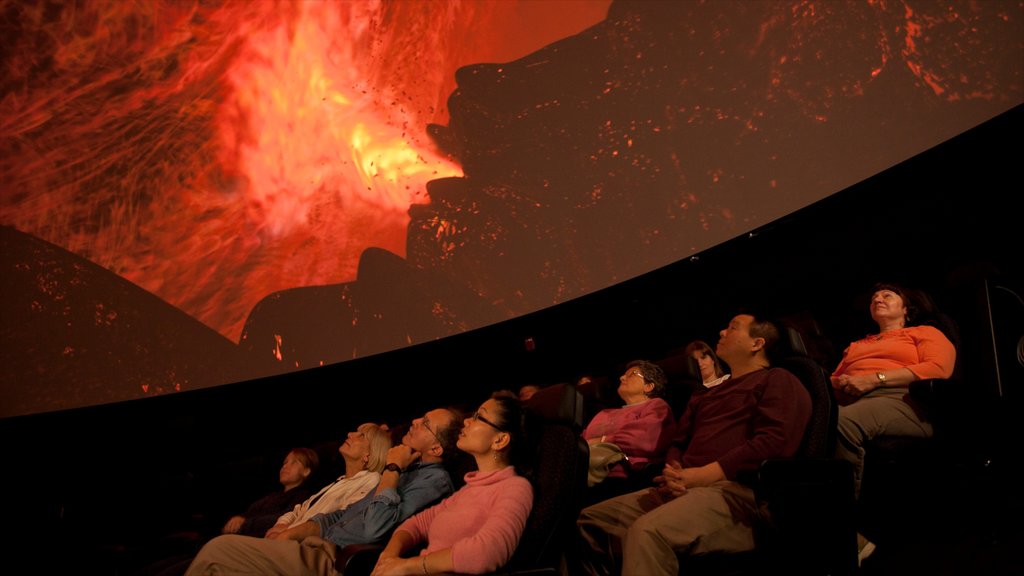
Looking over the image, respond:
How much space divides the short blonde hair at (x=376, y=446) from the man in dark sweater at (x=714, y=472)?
103 centimetres

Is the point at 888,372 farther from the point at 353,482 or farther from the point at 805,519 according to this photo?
the point at 353,482

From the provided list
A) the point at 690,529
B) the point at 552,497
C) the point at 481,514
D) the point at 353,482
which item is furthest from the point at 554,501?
the point at 353,482

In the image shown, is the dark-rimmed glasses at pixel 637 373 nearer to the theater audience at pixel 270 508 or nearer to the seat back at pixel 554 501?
the seat back at pixel 554 501

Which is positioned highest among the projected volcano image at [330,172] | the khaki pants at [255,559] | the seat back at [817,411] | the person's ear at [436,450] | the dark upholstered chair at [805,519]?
the projected volcano image at [330,172]

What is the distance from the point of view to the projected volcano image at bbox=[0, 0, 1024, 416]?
11.9 feet

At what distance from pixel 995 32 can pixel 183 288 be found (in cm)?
479

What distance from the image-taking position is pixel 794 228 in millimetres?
3527

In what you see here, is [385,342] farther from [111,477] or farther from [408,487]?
[408,487]

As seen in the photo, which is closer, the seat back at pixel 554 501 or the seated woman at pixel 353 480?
the seat back at pixel 554 501

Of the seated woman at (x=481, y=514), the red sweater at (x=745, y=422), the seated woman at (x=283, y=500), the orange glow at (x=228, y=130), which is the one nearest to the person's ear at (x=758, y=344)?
the red sweater at (x=745, y=422)

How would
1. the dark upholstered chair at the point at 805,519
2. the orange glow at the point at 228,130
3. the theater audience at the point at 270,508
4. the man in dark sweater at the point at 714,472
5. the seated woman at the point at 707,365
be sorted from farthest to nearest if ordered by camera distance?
1. the orange glow at the point at 228,130
2. the seated woman at the point at 707,365
3. the theater audience at the point at 270,508
4. the man in dark sweater at the point at 714,472
5. the dark upholstered chair at the point at 805,519

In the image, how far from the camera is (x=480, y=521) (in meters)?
1.67

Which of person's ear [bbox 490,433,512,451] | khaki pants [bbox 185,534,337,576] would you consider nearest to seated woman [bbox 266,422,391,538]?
khaki pants [bbox 185,534,337,576]

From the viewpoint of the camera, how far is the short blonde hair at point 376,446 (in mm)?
2609
